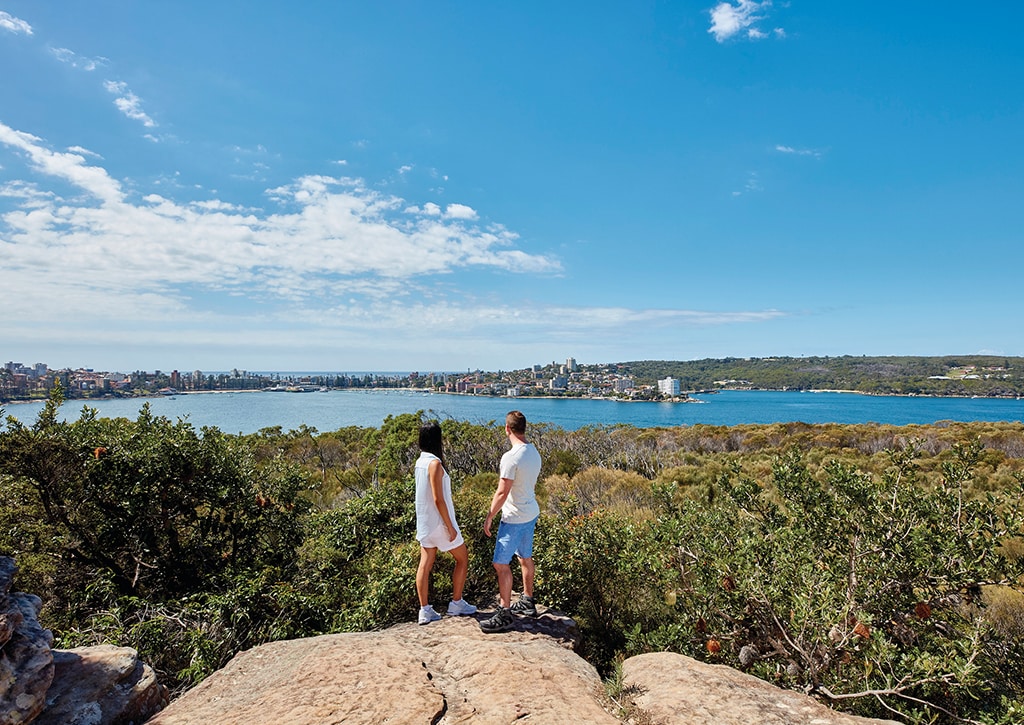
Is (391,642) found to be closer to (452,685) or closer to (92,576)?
(452,685)

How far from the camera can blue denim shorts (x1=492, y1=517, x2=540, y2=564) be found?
4.52 meters

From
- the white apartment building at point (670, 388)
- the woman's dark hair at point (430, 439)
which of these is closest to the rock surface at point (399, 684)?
the woman's dark hair at point (430, 439)

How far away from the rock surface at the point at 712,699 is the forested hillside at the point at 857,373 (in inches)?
4745

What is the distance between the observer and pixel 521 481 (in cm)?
446

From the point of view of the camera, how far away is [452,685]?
3295 mm

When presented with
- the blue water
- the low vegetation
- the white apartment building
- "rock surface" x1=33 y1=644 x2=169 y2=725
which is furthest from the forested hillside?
"rock surface" x1=33 y1=644 x2=169 y2=725

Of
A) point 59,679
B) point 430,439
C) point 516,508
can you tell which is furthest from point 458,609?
point 59,679

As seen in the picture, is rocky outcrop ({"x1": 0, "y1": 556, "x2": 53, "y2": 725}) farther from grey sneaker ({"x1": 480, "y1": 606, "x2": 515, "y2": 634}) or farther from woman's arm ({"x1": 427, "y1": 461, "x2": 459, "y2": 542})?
grey sneaker ({"x1": 480, "y1": 606, "x2": 515, "y2": 634})

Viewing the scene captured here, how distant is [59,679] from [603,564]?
15.4 feet

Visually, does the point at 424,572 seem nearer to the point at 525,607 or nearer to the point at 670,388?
the point at 525,607

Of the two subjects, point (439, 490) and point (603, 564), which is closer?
point (439, 490)

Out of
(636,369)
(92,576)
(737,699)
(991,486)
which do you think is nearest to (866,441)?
(991,486)

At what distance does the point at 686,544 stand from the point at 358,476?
16.8 metres

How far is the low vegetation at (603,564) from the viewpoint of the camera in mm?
3859
